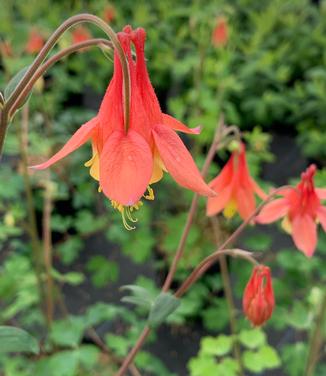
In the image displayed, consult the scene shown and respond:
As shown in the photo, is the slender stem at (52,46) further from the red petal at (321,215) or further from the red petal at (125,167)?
the red petal at (321,215)

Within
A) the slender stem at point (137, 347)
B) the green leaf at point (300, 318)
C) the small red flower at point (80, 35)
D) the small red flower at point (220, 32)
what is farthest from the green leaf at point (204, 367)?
the small red flower at point (80, 35)

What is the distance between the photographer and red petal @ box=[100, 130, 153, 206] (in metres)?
0.43

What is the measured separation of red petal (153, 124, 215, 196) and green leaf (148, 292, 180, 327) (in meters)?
0.29

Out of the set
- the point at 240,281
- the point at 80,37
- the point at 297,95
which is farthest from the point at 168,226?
the point at 297,95

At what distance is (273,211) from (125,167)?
0.42m

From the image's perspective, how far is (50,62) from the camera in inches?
20.6

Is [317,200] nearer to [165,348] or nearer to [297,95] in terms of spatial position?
[165,348]

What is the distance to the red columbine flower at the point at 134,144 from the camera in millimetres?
440

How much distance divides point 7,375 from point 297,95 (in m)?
1.91

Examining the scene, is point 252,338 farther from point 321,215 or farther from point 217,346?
point 321,215

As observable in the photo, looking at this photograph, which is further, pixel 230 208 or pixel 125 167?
pixel 230 208

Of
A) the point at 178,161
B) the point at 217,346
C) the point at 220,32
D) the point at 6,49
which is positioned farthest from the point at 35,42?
the point at 178,161

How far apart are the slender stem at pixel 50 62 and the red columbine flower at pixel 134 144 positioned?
35mm

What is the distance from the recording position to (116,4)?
341cm
